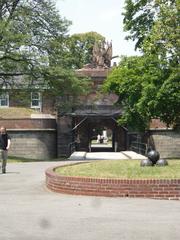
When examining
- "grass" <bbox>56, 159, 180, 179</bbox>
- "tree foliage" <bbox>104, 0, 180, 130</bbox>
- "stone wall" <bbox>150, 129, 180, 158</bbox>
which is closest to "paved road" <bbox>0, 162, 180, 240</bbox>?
"grass" <bbox>56, 159, 180, 179</bbox>

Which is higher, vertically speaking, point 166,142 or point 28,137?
point 28,137

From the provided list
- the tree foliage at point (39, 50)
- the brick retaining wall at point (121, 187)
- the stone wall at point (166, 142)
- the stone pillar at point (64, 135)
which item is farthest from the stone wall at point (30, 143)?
the brick retaining wall at point (121, 187)

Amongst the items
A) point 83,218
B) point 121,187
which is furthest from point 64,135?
point 83,218

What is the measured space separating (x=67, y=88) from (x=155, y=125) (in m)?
12.2

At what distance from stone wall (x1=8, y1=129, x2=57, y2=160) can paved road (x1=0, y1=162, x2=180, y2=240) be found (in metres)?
30.1

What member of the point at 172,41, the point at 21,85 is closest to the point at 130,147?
the point at 21,85

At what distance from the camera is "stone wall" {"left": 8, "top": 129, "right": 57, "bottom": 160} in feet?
149

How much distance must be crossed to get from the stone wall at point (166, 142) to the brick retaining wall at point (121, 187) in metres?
32.4

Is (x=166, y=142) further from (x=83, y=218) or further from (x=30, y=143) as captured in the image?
(x=83, y=218)

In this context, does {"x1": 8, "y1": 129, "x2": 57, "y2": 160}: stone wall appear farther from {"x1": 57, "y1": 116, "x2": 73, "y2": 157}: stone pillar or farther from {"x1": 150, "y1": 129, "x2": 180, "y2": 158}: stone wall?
{"x1": 150, "y1": 129, "x2": 180, "y2": 158}: stone wall

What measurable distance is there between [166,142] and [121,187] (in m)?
33.7

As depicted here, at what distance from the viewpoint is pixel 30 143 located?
151 ft

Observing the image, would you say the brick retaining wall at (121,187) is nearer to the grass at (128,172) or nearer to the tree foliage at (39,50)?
the grass at (128,172)

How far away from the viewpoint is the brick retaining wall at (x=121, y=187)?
44.8ft
